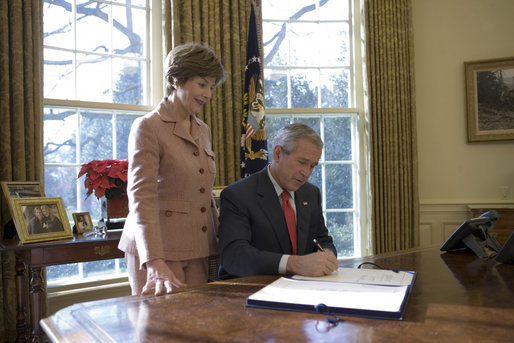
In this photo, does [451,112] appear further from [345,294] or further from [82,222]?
[345,294]

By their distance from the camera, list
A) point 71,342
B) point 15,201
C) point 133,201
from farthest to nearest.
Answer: point 15,201 → point 133,201 → point 71,342

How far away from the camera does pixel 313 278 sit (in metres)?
1.43

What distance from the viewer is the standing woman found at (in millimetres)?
1622

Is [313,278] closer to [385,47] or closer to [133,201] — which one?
[133,201]

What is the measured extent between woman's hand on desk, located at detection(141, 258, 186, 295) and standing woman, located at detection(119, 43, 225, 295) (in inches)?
4.7

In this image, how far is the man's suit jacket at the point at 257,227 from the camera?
5.38ft

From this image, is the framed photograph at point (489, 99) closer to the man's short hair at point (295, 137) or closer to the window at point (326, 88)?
the window at point (326, 88)

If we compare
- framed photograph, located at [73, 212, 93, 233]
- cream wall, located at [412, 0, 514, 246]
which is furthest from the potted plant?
cream wall, located at [412, 0, 514, 246]

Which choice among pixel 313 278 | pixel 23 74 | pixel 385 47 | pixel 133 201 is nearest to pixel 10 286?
pixel 23 74

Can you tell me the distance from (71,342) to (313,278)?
0.75m

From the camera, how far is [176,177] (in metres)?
1.72

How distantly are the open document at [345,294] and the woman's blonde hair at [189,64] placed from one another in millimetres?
816

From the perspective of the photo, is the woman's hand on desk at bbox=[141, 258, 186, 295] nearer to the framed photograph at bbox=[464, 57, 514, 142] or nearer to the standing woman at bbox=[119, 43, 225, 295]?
the standing woman at bbox=[119, 43, 225, 295]

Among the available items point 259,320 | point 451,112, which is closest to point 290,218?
point 259,320
